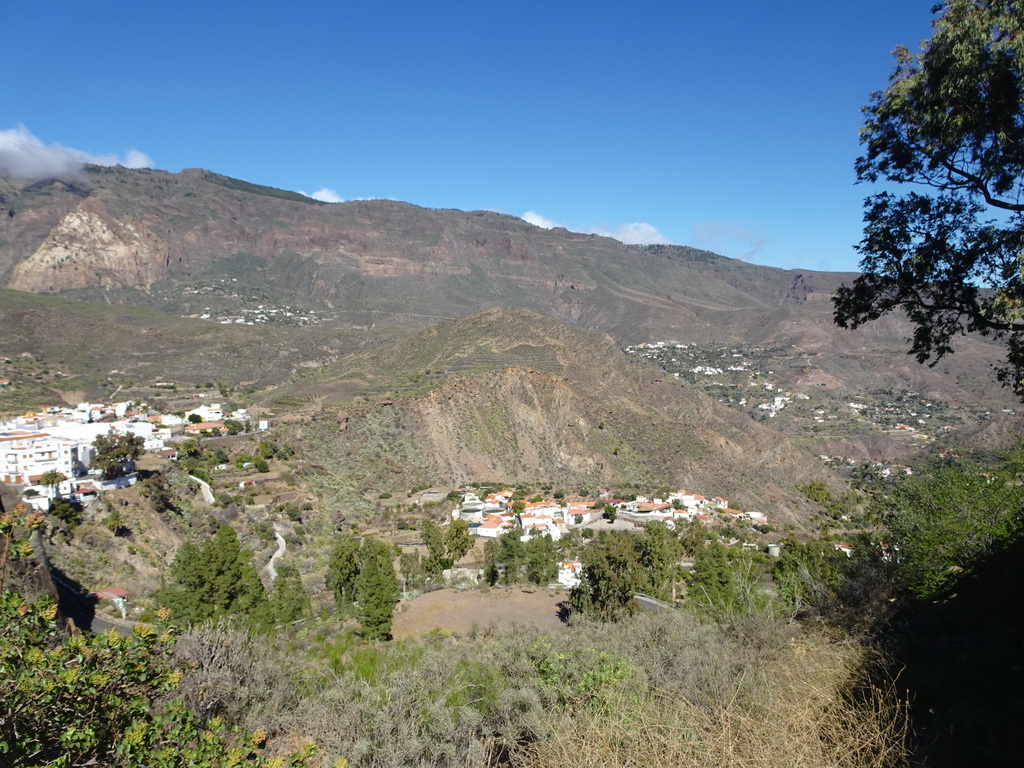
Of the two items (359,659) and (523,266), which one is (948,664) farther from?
(523,266)

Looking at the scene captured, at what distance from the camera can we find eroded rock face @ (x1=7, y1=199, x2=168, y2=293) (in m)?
121

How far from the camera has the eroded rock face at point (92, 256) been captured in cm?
12138

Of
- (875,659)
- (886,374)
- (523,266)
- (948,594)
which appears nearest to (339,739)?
(875,659)

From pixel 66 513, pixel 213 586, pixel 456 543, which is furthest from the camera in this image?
pixel 456 543

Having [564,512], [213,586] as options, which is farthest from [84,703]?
[564,512]

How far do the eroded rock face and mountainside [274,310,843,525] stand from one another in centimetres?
9827

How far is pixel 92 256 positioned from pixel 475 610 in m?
145

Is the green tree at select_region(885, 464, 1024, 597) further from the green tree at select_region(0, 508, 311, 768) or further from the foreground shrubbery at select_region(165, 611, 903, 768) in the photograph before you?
the green tree at select_region(0, 508, 311, 768)

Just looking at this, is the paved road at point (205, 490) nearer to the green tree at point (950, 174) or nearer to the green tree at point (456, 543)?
the green tree at point (456, 543)

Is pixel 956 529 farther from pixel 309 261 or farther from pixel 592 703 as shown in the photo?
pixel 309 261

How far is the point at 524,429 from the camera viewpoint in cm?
4744

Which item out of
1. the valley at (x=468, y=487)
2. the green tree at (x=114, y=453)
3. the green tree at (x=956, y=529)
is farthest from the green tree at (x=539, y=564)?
the green tree at (x=114, y=453)

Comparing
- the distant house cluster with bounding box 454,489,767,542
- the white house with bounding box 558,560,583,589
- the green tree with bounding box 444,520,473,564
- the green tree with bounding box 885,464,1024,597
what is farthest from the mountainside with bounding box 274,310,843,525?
the green tree with bounding box 885,464,1024,597

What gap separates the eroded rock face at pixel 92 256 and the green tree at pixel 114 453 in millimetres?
114659
